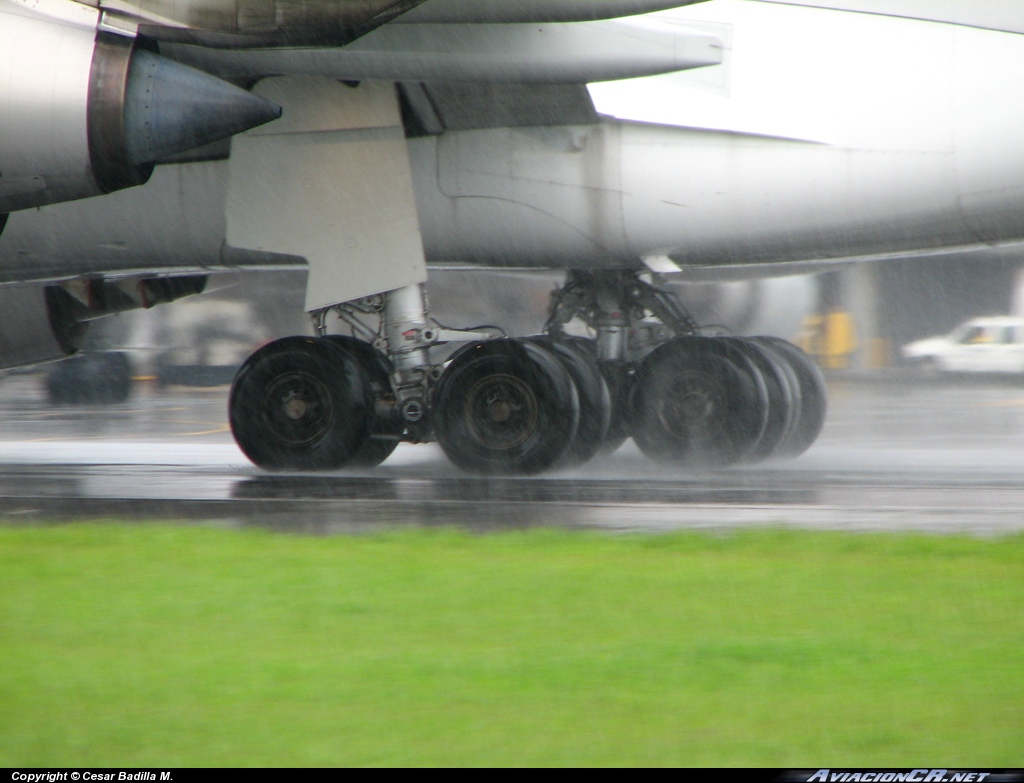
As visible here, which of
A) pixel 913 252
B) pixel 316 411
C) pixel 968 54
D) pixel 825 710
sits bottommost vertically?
pixel 825 710

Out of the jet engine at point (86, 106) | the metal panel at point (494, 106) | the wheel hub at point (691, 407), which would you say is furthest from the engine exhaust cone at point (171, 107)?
the wheel hub at point (691, 407)

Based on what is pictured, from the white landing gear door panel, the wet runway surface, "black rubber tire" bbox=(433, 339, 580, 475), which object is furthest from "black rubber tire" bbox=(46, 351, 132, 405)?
"black rubber tire" bbox=(433, 339, 580, 475)

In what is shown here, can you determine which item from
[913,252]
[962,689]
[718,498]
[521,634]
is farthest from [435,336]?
[962,689]

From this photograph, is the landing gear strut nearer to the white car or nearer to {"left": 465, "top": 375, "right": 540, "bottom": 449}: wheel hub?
{"left": 465, "top": 375, "right": 540, "bottom": 449}: wheel hub

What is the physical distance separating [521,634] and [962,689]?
1371 millimetres

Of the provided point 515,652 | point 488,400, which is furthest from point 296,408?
point 515,652

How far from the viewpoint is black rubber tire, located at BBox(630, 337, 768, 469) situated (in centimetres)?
928

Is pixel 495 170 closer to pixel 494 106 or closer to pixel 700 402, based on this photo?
pixel 494 106

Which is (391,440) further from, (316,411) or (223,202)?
(223,202)

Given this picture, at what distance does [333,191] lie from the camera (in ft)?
28.7

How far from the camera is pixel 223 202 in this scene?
31.0 ft

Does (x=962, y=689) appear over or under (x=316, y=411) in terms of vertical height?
under

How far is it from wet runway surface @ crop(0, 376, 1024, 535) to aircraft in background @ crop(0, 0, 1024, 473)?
0.51 metres

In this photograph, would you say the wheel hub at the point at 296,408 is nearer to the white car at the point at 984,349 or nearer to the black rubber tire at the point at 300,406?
the black rubber tire at the point at 300,406
